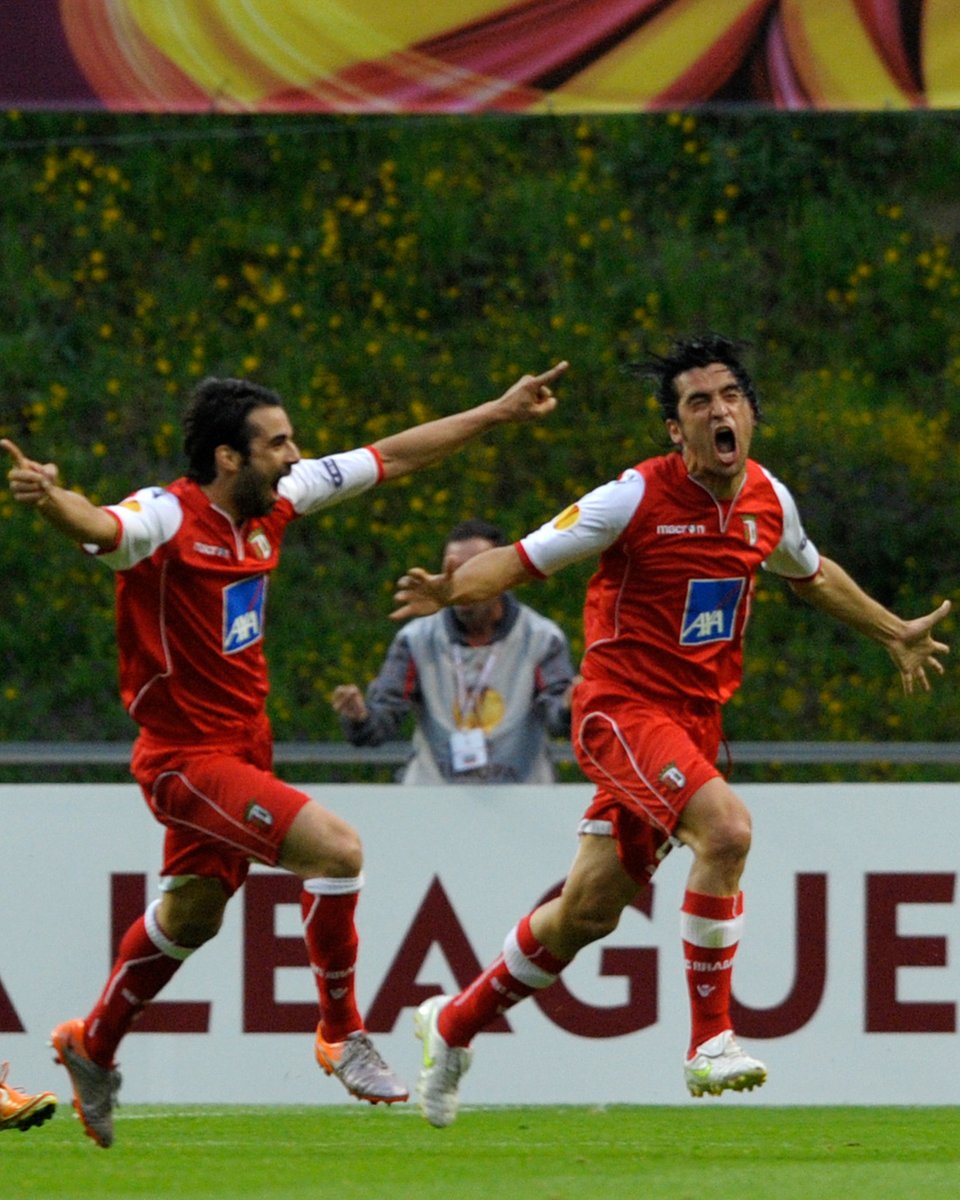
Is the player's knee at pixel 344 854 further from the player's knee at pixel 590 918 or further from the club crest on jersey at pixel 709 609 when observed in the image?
the club crest on jersey at pixel 709 609

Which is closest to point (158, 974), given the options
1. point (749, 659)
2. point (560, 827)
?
point (560, 827)

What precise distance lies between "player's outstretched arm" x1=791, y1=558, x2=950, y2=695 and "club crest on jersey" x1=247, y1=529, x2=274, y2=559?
1736 mm

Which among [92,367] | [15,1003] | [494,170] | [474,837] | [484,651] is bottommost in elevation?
[15,1003]

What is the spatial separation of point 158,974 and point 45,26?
4.55m

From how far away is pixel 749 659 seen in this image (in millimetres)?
14375

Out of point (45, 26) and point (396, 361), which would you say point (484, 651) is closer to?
point (45, 26)

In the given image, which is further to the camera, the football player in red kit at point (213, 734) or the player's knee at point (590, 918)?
the player's knee at point (590, 918)

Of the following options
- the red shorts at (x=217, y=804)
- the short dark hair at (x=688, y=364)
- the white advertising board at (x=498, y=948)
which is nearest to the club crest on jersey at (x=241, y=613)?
the red shorts at (x=217, y=804)

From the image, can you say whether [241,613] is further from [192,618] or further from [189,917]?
[189,917]

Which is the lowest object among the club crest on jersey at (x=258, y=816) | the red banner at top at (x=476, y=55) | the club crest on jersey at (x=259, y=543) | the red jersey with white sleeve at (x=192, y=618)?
the club crest on jersey at (x=258, y=816)

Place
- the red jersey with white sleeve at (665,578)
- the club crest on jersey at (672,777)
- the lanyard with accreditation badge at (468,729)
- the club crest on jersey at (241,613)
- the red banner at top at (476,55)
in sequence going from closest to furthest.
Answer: the club crest on jersey at (672,777), the club crest on jersey at (241,613), the red jersey with white sleeve at (665,578), the lanyard with accreditation badge at (468,729), the red banner at top at (476,55)

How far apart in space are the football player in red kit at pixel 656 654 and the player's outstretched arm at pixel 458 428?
0.35 m

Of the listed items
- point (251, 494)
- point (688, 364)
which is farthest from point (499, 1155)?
point (688, 364)

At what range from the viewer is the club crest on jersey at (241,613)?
671cm
